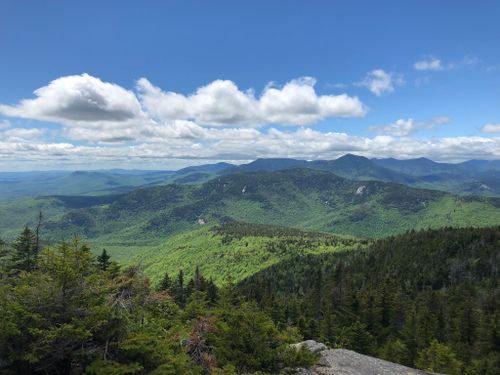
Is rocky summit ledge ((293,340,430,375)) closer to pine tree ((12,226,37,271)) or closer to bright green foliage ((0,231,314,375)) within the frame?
bright green foliage ((0,231,314,375))

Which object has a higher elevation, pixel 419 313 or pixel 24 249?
pixel 24 249

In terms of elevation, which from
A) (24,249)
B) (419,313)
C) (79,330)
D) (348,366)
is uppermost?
(79,330)

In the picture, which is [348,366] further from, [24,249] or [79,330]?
[24,249]

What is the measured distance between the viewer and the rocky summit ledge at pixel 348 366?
31.6 meters

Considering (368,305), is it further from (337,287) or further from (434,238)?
(434,238)

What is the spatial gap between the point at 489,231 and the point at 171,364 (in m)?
206

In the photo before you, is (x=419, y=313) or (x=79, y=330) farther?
(x=419, y=313)

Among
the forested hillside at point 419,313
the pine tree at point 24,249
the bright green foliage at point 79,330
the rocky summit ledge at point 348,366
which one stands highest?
the bright green foliage at point 79,330

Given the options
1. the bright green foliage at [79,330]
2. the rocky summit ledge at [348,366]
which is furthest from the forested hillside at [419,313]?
the bright green foliage at [79,330]

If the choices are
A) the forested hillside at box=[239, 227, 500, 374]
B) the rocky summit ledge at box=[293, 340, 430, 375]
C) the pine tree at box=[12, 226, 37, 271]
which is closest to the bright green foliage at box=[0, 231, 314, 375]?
the rocky summit ledge at box=[293, 340, 430, 375]

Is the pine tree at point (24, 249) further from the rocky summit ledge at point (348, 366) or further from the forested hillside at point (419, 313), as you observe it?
the rocky summit ledge at point (348, 366)

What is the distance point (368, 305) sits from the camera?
306 feet

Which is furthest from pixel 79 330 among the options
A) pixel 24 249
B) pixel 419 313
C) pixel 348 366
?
pixel 419 313

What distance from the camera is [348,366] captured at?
34031 millimetres
